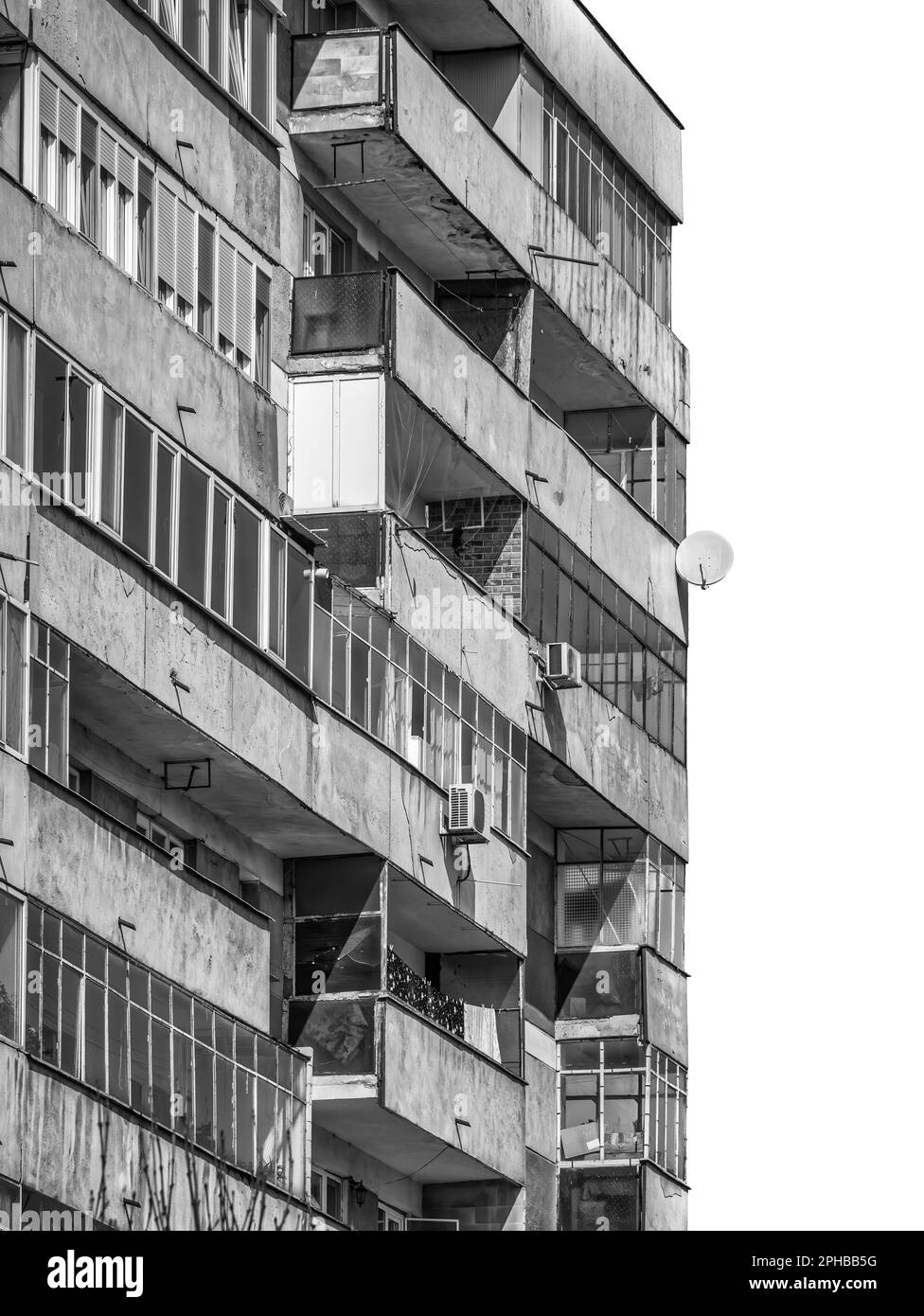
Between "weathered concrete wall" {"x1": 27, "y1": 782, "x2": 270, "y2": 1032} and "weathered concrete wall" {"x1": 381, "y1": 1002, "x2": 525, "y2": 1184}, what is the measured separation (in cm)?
301

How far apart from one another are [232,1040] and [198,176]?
936 centimetres

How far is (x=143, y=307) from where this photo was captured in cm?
3484

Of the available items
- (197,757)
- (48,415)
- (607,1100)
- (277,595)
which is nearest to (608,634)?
(607,1100)

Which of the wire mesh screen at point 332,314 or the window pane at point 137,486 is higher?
the wire mesh screen at point 332,314

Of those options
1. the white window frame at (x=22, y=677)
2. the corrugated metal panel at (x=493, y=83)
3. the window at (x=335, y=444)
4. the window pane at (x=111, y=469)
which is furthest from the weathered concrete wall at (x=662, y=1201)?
the white window frame at (x=22, y=677)

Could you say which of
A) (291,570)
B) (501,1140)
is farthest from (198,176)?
(501,1140)

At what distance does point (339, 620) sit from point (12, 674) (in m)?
8.34

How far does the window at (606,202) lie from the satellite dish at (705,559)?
12.0 feet

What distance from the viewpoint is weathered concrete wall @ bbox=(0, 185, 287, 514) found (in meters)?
32.2

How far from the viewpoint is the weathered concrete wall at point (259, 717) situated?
32281 millimetres

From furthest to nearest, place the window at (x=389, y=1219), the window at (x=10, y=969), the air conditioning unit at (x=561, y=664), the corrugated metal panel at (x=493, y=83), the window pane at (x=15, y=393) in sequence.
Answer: the corrugated metal panel at (x=493, y=83), the air conditioning unit at (x=561, y=664), the window at (x=389, y=1219), the window pane at (x=15, y=393), the window at (x=10, y=969)

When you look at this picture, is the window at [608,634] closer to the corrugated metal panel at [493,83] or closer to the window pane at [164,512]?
the corrugated metal panel at [493,83]

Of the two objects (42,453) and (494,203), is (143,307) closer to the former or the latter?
(42,453)

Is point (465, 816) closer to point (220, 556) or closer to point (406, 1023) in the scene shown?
point (406, 1023)
